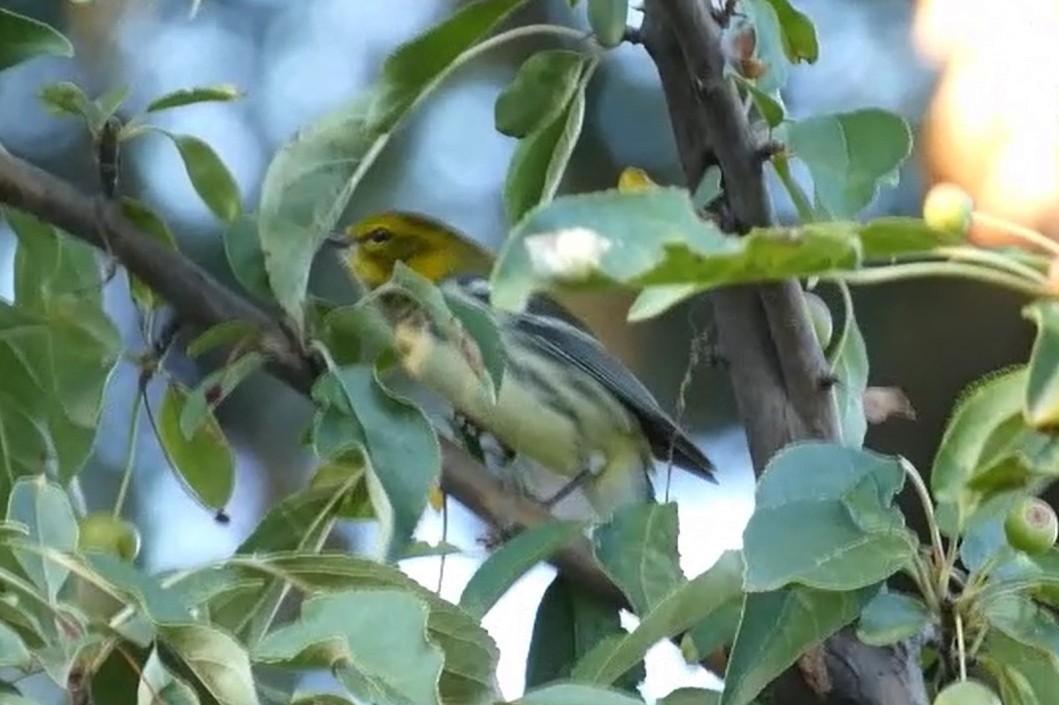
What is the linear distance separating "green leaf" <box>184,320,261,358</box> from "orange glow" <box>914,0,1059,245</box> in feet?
2.95

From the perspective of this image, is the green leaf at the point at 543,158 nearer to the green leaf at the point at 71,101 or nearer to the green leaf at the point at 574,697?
the green leaf at the point at 71,101

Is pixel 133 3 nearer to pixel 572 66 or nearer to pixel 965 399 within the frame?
pixel 572 66

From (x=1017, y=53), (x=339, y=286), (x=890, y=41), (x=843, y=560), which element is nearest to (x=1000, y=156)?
(x=1017, y=53)

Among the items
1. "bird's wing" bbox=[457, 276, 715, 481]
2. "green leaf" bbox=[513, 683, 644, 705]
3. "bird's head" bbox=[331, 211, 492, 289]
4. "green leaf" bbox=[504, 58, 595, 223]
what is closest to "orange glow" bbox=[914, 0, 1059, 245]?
"bird's wing" bbox=[457, 276, 715, 481]

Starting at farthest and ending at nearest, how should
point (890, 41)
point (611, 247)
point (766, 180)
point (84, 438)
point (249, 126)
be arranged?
point (249, 126) → point (890, 41) → point (84, 438) → point (766, 180) → point (611, 247)

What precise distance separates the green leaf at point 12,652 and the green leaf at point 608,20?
32cm

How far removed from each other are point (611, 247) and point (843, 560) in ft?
0.76

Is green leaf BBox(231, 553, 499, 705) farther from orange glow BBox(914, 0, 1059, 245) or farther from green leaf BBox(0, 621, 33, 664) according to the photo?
orange glow BBox(914, 0, 1059, 245)

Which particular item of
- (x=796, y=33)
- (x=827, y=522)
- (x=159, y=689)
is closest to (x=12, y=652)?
(x=159, y=689)

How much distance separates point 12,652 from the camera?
0.56 meters

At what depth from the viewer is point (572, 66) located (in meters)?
0.80

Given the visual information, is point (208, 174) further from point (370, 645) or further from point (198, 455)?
point (370, 645)

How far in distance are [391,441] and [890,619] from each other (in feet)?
0.66

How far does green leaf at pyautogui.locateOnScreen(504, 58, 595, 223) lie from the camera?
82 centimetres
